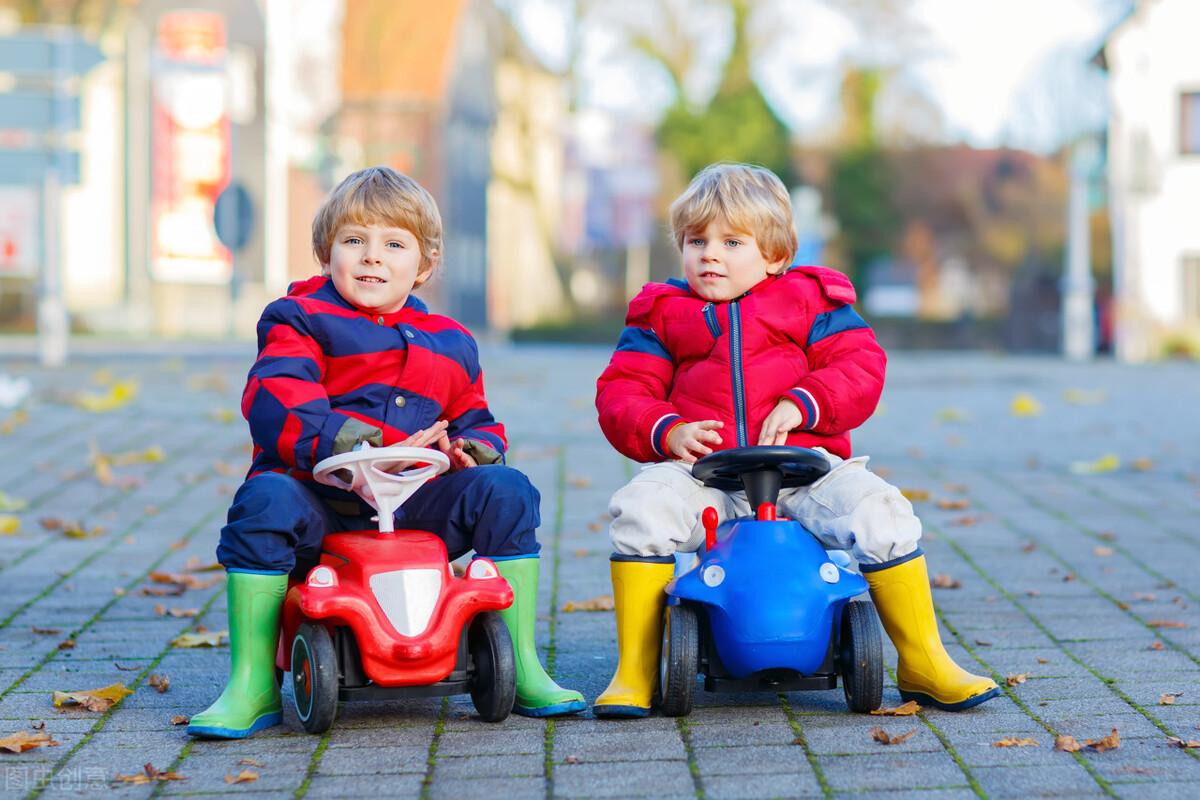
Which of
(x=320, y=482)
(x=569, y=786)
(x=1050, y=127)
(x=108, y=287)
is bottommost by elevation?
(x=569, y=786)

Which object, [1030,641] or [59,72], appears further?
[59,72]

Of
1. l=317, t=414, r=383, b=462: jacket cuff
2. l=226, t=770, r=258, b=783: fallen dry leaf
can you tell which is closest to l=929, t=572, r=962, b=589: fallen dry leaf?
l=317, t=414, r=383, b=462: jacket cuff

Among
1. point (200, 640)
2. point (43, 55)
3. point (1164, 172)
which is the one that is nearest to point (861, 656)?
point (200, 640)

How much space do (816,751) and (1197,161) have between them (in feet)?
99.9

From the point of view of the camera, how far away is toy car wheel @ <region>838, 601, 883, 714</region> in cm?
371

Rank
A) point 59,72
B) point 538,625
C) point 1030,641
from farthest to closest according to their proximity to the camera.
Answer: point 59,72
point 538,625
point 1030,641

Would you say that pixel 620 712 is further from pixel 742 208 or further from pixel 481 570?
pixel 742 208

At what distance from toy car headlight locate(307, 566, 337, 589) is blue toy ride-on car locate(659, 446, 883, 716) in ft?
2.49

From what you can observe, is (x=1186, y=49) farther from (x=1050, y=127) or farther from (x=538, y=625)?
(x=538, y=625)

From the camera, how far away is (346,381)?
12.8 feet

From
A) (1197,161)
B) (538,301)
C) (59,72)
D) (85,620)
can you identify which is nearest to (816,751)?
(85,620)

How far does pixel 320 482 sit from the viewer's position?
148 inches

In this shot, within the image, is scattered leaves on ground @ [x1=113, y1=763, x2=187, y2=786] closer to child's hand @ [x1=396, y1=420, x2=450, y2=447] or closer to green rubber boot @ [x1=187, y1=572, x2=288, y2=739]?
green rubber boot @ [x1=187, y1=572, x2=288, y2=739]

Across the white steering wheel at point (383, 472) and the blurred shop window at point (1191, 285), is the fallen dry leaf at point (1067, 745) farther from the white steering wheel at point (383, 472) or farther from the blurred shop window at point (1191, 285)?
the blurred shop window at point (1191, 285)
